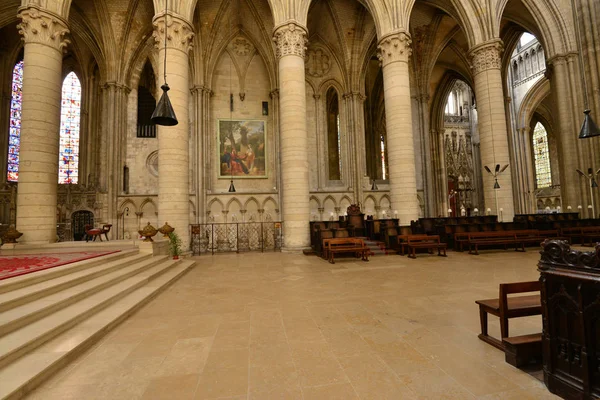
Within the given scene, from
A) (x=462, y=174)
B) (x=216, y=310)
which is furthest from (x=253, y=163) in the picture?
(x=462, y=174)

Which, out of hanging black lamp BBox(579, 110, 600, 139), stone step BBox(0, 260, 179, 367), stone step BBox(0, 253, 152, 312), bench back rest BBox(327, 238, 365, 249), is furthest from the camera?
bench back rest BBox(327, 238, 365, 249)

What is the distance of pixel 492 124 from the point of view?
13.7m

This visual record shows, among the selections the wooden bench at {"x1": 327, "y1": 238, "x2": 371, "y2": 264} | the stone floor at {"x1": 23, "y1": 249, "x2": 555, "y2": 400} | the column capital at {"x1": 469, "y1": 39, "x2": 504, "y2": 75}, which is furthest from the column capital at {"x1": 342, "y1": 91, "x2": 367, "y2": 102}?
the stone floor at {"x1": 23, "y1": 249, "x2": 555, "y2": 400}

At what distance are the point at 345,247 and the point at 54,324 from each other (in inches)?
291

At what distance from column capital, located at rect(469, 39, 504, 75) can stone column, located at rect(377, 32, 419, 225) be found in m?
4.06

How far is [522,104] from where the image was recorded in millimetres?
25234

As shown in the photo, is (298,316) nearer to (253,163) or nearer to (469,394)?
(469,394)

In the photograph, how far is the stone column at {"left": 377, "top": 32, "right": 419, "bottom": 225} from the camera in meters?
12.5

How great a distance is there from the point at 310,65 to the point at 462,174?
18.4 metres

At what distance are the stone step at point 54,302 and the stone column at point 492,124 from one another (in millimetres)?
14664

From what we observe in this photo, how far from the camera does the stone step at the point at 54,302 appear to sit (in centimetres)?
330

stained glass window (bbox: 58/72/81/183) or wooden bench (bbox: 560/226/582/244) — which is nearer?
wooden bench (bbox: 560/226/582/244)

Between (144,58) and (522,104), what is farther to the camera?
(522,104)

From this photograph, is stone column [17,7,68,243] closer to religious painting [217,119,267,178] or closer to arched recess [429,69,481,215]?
religious painting [217,119,267,178]
